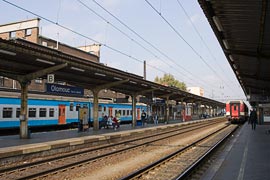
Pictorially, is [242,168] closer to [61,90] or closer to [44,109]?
[61,90]

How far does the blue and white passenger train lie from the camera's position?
72.4ft

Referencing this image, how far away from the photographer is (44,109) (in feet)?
84.1

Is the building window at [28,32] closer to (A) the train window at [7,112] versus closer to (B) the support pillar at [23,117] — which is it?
(A) the train window at [7,112]

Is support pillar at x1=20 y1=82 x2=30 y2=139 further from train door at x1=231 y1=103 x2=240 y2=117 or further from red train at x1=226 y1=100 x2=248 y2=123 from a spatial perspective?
train door at x1=231 y1=103 x2=240 y2=117

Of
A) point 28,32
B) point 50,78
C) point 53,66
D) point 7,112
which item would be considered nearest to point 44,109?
point 7,112

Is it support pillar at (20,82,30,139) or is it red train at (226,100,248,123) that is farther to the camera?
red train at (226,100,248,123)

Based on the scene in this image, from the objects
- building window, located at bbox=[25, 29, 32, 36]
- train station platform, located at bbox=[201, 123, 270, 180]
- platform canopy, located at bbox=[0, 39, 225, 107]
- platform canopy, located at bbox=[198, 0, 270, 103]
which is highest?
building window, located at bbox=[25, 29, 32, 36]

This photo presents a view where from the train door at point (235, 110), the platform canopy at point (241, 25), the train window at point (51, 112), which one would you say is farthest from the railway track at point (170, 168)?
the train door at point (235, 110)

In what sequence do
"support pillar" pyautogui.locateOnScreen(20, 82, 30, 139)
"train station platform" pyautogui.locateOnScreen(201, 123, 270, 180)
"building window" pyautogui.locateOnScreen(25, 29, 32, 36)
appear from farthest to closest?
"building window" pyautogui.locateOnScreen(25, 29, 32, 36) < "support pillar" pyautogui.locateOnScreen(20, 82, 30, 139) < "train station platform" pyautogui.locateOnScreen(201, 123, 270, 180)

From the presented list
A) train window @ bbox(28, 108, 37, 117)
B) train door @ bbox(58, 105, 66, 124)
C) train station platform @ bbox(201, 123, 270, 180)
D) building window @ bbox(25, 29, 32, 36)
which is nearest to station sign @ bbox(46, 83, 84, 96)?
train window @ bbox(28, 108, 37, 117)

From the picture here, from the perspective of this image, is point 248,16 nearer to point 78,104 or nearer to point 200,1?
point 200,1

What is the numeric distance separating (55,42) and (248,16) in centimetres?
3691

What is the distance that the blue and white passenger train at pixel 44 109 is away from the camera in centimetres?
2208

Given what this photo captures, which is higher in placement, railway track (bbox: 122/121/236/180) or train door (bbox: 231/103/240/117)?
train door (bbox: 231/103/240/117)
